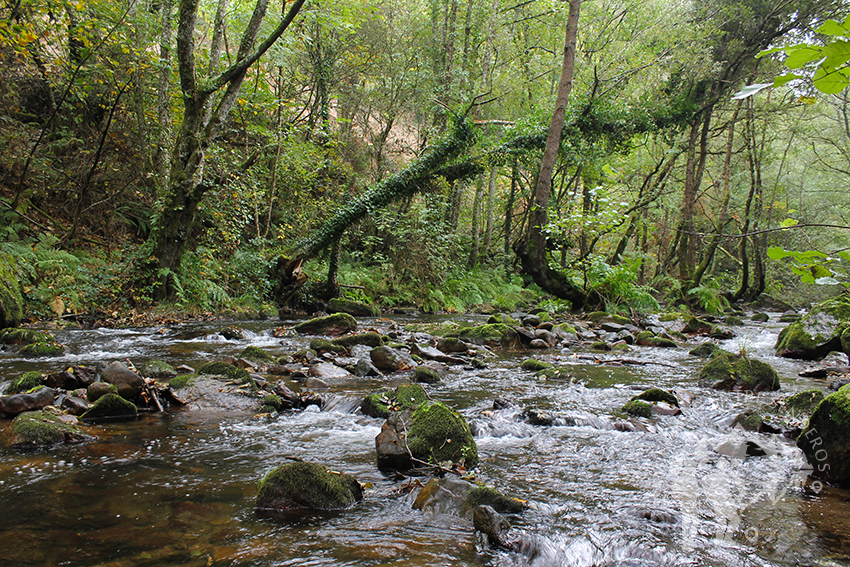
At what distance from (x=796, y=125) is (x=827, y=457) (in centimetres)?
2263

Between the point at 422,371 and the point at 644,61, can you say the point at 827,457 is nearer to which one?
the point at 422,371

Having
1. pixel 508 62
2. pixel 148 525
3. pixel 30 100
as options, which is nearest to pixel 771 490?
pixel 148 525

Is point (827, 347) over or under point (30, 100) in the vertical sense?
under

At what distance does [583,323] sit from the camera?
1191cm

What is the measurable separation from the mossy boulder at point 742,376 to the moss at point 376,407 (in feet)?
13.5

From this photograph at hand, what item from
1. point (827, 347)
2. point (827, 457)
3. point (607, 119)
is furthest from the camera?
point (607, 119)

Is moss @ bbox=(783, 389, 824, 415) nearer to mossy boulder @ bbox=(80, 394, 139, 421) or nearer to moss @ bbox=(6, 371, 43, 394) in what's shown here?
mossy boulder @ bbox=(80, 394, 139, 421)

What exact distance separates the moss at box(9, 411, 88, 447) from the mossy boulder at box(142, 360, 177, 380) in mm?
1877

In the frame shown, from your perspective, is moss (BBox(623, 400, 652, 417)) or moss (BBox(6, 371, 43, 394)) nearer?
moss (BBox(6, 371, 43, 394))

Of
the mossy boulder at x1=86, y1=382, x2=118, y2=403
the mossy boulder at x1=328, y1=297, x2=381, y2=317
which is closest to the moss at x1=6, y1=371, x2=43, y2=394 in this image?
the mossy boulder at x1=86, y1=382, x2=118, y2=403

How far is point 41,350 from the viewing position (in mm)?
6477

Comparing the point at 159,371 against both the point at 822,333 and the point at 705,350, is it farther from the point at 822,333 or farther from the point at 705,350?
the point at 822,333

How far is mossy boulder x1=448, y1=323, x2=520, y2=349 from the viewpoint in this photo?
9430 millimetres

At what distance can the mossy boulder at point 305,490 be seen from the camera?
270cm
